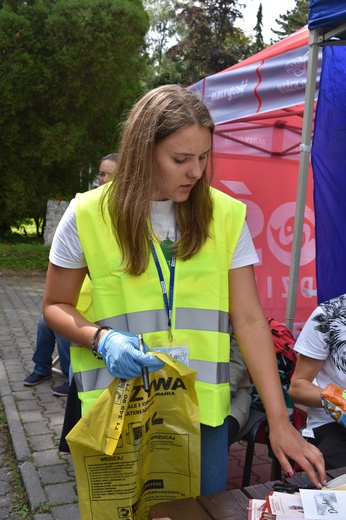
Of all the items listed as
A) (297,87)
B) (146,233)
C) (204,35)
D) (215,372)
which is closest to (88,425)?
(215,372)

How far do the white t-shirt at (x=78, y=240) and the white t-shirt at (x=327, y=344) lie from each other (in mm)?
829

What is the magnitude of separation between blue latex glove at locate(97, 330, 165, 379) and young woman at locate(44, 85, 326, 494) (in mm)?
20

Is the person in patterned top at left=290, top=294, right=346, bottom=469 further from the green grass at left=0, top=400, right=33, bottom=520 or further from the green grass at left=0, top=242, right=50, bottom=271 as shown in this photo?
the green grass at left=0, top=242, right=50, bottom=271

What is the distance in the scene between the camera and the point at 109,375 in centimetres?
168

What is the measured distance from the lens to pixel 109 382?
168 centimetres

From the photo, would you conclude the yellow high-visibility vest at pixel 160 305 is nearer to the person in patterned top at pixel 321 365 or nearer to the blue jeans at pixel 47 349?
the person in patterned top at pixel 321 365

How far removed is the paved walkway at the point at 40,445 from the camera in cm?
305

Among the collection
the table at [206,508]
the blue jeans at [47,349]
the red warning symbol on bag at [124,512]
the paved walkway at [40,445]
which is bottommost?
the paved walkway at [40,445]

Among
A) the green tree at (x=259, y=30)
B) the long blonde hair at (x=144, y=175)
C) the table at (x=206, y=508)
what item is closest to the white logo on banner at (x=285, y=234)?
the long blonde hair at (x=144, y=175)

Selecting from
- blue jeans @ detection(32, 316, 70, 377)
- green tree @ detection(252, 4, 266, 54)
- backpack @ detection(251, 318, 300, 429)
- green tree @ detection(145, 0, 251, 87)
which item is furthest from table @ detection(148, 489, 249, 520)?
green tree @ detection(252, 4, 266, 54)

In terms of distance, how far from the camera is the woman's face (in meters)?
1.64

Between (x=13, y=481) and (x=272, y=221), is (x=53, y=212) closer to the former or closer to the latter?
(x=272, y=221)

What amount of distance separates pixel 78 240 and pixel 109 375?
1.31 feet

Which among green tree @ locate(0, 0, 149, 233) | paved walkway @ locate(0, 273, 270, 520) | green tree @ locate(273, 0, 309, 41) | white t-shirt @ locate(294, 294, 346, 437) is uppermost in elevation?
green tree @ locate(273, 0, 309, 41)
